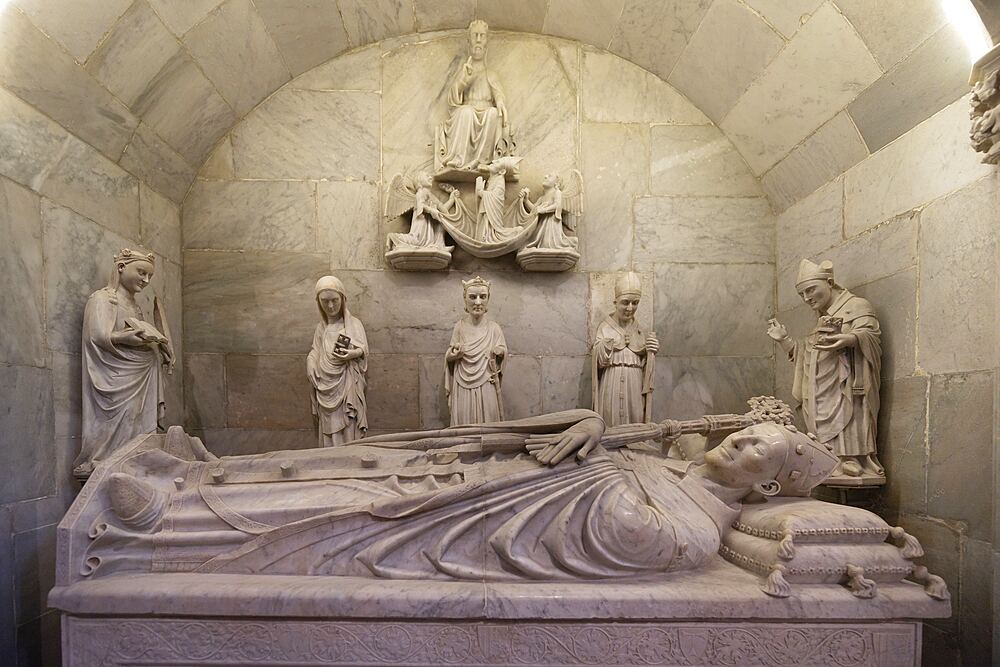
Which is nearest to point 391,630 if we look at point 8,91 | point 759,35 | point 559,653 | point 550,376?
point 559,653

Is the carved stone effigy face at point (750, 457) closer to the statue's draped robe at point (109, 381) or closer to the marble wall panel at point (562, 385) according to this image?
the marble wall panel at point (562, 385)

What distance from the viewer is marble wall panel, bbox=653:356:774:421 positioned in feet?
17.5

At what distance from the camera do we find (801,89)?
446cm

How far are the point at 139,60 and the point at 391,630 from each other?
439 cm

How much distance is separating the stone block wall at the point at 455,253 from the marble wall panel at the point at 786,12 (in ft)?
3.99

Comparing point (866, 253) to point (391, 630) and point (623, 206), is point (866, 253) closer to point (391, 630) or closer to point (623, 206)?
point (623, 206)

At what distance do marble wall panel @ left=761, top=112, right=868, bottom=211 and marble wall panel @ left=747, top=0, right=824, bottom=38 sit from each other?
768 mm

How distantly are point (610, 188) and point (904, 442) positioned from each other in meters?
3.20

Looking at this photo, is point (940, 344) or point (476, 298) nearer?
point (940, 344)

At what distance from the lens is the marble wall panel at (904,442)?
3.55m

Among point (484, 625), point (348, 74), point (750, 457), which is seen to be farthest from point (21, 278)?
point (750, 457)

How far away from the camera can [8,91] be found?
11.3 ft

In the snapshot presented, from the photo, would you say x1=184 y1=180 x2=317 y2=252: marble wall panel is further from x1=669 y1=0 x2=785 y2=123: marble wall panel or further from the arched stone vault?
x1=669 y1=0 x2=785 y2=123: marble wall panel

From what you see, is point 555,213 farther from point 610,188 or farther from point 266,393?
point 266,393
